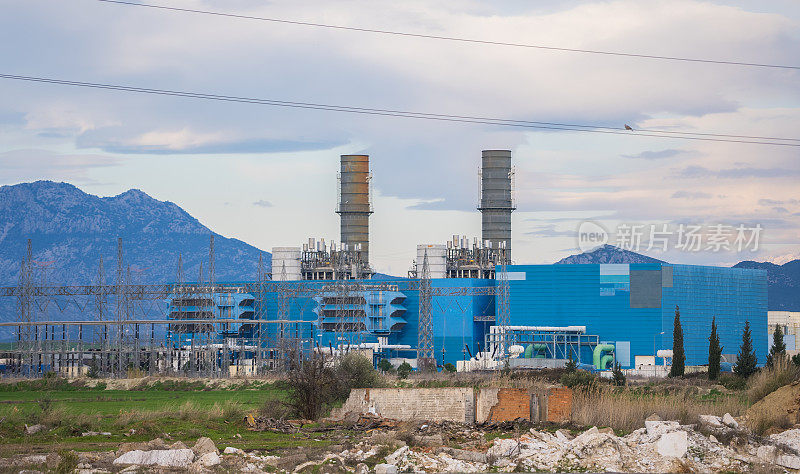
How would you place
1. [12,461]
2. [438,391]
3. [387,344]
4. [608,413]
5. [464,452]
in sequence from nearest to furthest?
[12,461] < [464,452] < [608,413] < [438,391] < [387,344]

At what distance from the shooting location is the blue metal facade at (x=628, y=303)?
103 metres

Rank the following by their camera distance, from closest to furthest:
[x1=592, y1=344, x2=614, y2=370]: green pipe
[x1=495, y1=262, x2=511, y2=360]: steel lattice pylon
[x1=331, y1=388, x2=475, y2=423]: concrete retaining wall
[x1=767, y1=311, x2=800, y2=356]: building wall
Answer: [x1=331, y1=388, x2=475, y2=423]: concrete retaining wall < [x1=495, y1=262, x2=511, y2=360]: steel lattice pylon < [x1=592, y1=344, x2=614, y2=370]: green pipe < [x1=767, y1=311, x2=800, y2=356]: building wall

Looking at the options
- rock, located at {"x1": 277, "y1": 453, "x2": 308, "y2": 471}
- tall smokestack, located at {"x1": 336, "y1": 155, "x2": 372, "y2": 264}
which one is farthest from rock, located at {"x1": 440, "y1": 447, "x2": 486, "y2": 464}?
tall smokestack, located at {"x1": 336, "y1": 155, "x2": 372, "y2": 264}

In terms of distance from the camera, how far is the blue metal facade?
103312 mm

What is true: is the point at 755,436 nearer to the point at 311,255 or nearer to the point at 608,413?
the point at 608,413

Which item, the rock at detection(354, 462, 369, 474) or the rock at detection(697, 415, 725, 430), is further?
the rock at detection(697, 415, 725, 430)

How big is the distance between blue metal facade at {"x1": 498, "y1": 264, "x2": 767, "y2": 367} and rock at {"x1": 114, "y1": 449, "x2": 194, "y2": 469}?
3318 inches

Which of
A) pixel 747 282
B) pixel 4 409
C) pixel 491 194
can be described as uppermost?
pixel 491 194

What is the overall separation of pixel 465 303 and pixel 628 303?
17248 millimetres

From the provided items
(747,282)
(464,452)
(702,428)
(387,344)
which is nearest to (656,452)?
(702,428)

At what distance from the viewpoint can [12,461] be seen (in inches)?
878

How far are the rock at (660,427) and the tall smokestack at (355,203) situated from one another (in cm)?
9477

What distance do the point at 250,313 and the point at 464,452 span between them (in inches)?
3865

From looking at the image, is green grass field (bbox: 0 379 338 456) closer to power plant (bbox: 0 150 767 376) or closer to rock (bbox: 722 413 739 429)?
rock (bbox: 722 413 739 429)
